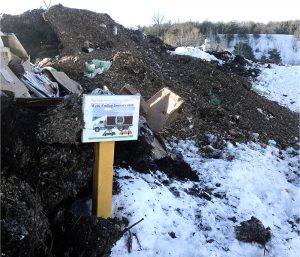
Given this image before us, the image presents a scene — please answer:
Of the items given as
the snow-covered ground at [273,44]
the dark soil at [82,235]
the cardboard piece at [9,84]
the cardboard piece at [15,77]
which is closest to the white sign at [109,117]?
the cardboard piece at [15,77]

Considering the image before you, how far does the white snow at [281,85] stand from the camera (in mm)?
13406

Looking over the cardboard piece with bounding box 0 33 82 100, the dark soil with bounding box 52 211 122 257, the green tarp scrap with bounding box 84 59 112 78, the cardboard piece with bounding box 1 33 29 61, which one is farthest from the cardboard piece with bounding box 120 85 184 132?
the dark soil with bounding box 52 211 122 257

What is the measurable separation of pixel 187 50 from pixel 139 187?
12.8 m

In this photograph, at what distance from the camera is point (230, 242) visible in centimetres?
458

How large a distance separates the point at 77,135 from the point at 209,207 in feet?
6.97

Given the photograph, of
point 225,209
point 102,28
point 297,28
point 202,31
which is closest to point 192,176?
point 225,209

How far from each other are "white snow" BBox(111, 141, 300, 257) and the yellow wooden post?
31 centimetres

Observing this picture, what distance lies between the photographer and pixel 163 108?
6914mm

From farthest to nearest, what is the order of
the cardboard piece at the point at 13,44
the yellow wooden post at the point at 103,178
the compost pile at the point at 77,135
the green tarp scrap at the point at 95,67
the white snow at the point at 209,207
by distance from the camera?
the green tarp scrap at the point at 95,67
the cardboard piece at the point at 13,44
the white snow at the point at 209,207
the yellow wooden post at the point at 103,178
the compost pile at the point at 77,135

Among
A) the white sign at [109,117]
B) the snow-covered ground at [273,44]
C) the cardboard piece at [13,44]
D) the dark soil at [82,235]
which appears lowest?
the snow-covered ground at [273,44]

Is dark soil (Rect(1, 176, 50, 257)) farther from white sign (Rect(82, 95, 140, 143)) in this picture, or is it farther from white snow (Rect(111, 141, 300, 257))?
white snow (Rect(111, 141, 300, 257))

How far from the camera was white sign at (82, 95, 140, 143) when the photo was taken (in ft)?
11.9

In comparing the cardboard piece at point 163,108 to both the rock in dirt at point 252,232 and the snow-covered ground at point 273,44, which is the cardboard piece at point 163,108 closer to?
the rock in dirt at point 252,232

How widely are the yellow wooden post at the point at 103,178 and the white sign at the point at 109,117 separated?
0.12m
